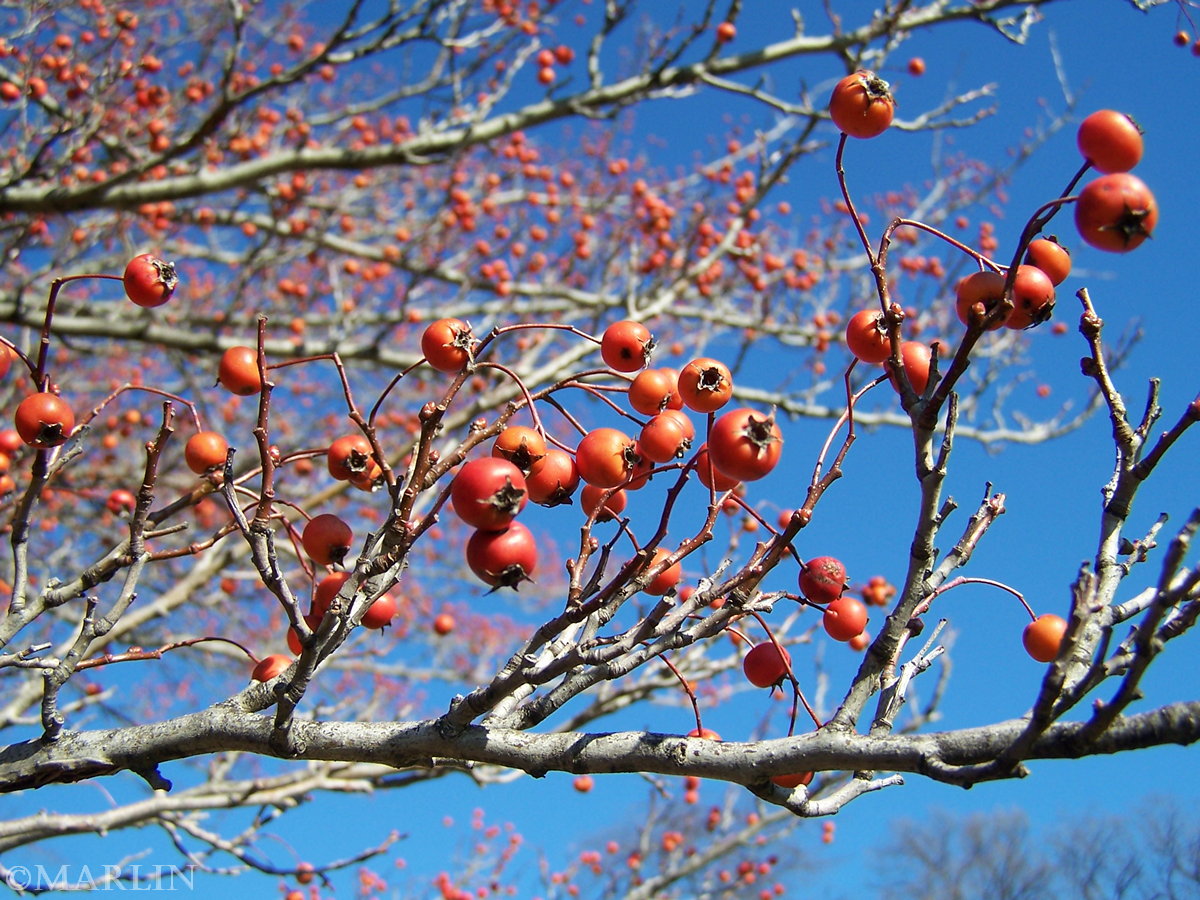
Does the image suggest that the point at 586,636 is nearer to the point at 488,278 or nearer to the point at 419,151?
the point at 419,151

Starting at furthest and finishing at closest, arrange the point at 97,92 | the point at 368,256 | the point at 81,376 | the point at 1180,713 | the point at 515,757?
the point at 81,376, the point at 368,256, the point at 97,92, the point at 515,757, the point at 1180,713

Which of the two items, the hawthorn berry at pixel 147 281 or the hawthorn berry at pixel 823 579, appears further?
the hawthorn berry at pixel 147 281

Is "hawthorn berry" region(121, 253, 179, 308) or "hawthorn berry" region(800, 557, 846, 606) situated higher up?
"hawthorn berry" region(121, 253, 179, 308)

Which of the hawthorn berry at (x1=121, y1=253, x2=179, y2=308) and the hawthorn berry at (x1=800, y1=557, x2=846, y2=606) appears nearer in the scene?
the hawthorn berry at (x1=800, y1=557, x2=846, y2=606)

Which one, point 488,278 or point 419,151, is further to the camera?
point 488,278

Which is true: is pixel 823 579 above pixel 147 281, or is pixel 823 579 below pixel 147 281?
below

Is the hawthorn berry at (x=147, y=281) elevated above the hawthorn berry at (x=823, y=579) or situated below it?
above

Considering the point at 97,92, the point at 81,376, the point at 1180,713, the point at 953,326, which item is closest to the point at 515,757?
the point at 1180,713

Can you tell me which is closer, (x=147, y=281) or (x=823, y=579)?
(x=823, y=579)

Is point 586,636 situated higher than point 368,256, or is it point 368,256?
point 368,256

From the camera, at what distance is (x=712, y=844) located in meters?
7.86

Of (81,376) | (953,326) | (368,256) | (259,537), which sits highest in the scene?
(81,376)

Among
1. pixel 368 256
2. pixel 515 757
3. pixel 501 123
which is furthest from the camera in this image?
pixel 368 256

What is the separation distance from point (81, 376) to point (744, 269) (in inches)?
383
